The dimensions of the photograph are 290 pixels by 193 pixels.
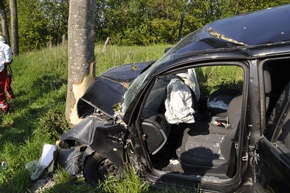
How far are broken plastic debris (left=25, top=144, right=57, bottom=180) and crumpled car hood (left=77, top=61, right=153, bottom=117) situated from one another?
56cm

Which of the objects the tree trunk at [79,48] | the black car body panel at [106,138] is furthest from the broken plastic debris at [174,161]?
the tree trunk at [79,48]

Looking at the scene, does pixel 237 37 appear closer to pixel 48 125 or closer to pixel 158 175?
pixel 158 175

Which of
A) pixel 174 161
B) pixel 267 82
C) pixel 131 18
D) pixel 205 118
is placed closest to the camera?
pixel 267 82

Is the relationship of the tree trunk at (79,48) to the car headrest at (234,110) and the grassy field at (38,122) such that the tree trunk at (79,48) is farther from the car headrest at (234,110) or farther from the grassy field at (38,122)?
the car headrest at (234,110)

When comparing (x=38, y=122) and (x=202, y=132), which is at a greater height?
(x=202, y=132)

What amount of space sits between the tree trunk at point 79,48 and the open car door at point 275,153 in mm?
3013

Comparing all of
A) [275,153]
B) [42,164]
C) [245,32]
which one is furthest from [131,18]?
[275,153]

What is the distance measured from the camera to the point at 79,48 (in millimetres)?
4367

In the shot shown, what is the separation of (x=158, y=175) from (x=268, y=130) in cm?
111

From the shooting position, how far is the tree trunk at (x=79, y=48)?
4242 millimetres

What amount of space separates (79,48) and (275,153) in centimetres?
322

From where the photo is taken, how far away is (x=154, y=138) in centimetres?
284

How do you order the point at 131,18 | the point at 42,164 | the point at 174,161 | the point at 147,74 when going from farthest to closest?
the point at 131,18, the point at 42,164, the point at 174,161, the point at 147,74

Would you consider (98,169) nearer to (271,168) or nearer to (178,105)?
(178,105)
